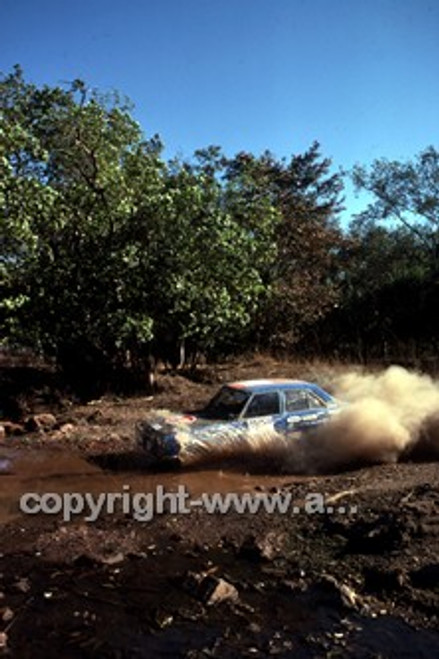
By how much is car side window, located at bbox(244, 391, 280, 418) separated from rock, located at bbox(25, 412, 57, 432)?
4917 mm

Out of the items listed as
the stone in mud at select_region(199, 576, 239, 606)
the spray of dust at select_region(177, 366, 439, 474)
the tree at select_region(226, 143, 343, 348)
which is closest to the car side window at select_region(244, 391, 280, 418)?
the spray of dust at select_region(177, 366, 439, 474)

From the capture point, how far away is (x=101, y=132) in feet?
54.9

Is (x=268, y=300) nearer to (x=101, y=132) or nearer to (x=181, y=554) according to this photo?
(x=101, y=132)

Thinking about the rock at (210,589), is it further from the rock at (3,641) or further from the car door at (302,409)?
the car door at (302,409)

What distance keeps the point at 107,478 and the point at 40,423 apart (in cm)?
397

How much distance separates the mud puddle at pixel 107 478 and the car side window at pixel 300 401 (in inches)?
50.3

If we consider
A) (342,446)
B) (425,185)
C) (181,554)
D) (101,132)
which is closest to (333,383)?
(342,446)

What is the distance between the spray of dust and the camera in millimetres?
10445

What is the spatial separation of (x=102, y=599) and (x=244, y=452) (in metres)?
5.03

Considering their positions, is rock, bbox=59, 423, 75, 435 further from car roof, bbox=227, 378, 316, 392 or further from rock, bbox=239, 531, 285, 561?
rock, bbox=239, 531, 285, 561

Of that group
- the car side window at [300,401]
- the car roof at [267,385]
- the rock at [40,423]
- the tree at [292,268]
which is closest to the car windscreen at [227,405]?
the car roof at [267,385]

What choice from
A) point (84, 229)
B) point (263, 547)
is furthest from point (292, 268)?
point (263, 547)

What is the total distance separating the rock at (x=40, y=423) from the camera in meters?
13.3

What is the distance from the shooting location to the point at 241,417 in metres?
10.6
